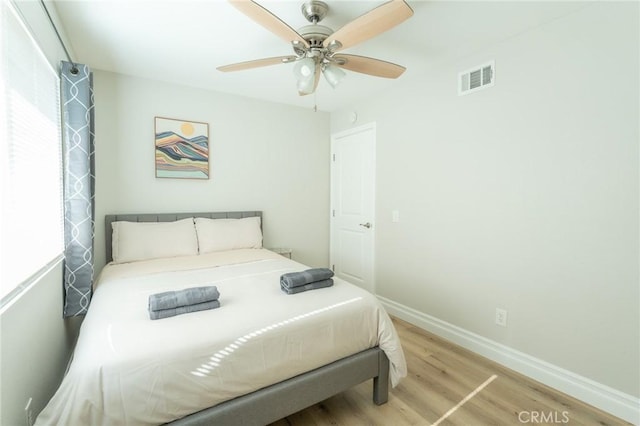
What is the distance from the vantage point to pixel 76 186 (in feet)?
6.79

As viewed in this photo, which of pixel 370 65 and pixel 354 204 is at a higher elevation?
pixel 370 65

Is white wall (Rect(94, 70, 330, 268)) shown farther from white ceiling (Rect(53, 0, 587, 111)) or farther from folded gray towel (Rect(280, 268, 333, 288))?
folded gray towel (Rect(280, 268, 333, 288))

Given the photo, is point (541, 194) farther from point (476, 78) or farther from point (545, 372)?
point (545, 372)

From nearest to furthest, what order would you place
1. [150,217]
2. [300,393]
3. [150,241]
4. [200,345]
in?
1. [200,345]
2. [300,393]
3. [150,241]
4. [150,217]

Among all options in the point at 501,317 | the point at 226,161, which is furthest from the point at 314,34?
the point at 501,317

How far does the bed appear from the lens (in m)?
1.14

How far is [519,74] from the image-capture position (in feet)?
7.10

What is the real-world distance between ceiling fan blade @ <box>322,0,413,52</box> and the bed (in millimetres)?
1495

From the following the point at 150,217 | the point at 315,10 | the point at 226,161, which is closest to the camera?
the point at 315,10

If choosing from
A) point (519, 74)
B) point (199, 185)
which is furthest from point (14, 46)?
point (519, 74)

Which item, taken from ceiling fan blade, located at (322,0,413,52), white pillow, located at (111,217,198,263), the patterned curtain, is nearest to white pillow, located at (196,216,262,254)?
white pillow, located at (111,217,198,263)

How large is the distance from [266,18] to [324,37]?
0.44 m

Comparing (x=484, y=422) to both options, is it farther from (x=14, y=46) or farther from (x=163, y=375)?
(x=14, y=46)

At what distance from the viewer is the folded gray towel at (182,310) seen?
1470 mm
